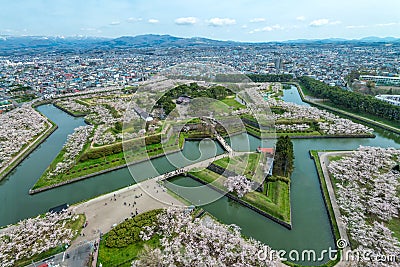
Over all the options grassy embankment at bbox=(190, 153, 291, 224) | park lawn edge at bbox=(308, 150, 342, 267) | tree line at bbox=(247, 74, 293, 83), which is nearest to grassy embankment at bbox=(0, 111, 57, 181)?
grassy embankment at bbox=(190, 153, 291, 224)

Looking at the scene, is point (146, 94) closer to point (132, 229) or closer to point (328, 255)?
point (132, 229)

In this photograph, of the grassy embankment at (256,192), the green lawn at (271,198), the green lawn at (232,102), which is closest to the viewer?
the green lawn at (271,198)

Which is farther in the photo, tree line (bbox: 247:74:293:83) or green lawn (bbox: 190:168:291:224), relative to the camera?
tree line (bbox: 247:74:293:83)

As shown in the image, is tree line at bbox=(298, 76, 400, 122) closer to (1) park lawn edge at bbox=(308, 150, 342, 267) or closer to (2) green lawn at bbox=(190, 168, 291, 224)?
(1) park lawn edge at bbox=(308, 150, 342, 267)

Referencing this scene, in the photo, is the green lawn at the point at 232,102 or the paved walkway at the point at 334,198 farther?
the green lawn at the point at 232,102

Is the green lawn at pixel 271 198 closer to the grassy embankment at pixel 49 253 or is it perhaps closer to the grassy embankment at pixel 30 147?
the grassy embankment at pixel 49 253

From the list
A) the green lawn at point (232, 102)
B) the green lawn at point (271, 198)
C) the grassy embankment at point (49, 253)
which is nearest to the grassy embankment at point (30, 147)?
the grassy embankment at point (49, 253)

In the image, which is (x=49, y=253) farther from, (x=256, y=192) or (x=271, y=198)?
(x=271, y=198)

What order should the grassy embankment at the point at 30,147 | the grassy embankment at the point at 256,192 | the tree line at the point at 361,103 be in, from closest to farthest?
1. the grassy embankment at the point at 256,192
2. the grassy embankment at the point at 30,147
3. the tree line at the point at 361,103

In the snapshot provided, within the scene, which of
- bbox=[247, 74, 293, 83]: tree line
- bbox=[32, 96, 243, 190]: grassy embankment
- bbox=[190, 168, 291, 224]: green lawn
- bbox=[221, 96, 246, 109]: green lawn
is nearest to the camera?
bbox=[190, 168, 291, 224]: green lawn

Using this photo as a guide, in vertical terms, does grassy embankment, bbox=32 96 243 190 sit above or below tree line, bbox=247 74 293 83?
below

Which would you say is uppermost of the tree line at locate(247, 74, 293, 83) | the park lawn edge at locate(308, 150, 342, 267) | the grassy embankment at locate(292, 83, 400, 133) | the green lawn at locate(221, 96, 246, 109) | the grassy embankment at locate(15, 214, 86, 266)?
the tree line at locate(247, 74, 293, 83)

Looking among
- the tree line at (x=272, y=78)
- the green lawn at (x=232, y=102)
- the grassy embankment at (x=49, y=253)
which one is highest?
the tree line at (x=272, y=78)

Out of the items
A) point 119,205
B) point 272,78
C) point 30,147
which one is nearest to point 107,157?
point 119,205
